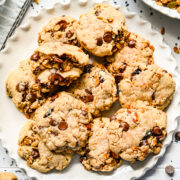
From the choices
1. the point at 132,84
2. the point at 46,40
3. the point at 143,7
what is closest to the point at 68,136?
the point at 132,84

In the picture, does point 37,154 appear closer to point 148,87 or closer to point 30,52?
point 30,52

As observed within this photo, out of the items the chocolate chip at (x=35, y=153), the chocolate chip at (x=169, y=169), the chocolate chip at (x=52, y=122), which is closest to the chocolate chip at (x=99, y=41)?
the chocolate chip at (x=52, y=122)

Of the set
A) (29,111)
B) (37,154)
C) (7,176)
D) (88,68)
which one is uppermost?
(88,68)

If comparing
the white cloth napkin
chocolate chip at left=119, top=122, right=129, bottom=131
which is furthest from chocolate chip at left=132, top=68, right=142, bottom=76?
the white cloth napkin

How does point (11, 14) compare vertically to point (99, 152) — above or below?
above

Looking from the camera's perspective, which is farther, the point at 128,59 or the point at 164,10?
the point at 164,10

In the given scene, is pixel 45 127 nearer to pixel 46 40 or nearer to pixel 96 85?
pixel 96 85

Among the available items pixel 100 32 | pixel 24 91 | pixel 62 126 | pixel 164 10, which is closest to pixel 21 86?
pixel 24 91

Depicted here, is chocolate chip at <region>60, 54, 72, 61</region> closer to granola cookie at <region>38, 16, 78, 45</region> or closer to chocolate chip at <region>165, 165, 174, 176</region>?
granola cookie at <region>38, 16, 78, 45</region>
